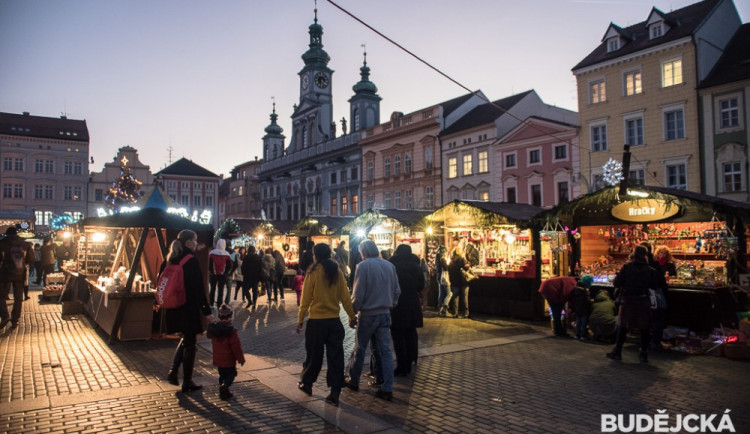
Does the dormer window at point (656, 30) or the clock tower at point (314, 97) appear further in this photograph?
the clock tower at point (314, 97)

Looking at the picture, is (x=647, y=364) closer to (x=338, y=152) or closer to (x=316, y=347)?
(x=316, y=347)

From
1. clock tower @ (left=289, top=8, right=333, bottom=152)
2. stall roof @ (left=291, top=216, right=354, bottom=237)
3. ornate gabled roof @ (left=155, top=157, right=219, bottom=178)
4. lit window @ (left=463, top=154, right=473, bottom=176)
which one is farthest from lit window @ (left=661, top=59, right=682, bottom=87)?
ornate gabled roof @ (left=155, top=157, right=219, bottom=178)

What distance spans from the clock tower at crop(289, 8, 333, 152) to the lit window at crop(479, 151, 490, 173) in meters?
20.8

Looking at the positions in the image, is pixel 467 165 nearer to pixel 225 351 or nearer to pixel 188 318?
pixel 188 318

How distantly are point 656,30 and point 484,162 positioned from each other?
1193cm

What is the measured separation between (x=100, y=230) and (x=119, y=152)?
57975 millimetres

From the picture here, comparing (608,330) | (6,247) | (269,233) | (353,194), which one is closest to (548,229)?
(608,330)

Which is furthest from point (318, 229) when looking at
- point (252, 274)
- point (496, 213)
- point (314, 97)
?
point (314, 97)

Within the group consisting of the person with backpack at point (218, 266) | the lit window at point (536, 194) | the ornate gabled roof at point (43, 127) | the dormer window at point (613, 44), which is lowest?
the person with backpack at point (218, 266)

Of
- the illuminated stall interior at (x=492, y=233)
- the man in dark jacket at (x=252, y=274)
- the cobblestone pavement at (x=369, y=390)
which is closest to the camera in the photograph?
the cobblestone pavement at (x=369, y=390)

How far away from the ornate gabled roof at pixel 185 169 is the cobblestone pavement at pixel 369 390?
2921 inches

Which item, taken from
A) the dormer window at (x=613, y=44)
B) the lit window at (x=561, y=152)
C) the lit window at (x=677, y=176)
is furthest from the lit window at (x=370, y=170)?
the lit window at (x=677, y=176)

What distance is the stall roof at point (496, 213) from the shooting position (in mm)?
13094

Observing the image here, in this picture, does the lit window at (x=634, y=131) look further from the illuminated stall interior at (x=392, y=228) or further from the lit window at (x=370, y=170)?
the lit window at (x=370, y=170)
